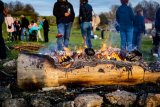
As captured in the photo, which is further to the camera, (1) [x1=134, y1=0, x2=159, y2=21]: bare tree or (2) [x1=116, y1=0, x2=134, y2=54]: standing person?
A: (1) [x1=134, y1=0, x2=159, y2=21]: bare tree

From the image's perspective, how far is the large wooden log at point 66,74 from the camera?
8516mm

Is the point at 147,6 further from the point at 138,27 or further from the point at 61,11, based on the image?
the point at 61,11

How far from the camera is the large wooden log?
852cm

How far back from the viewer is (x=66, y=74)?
28.1 feet

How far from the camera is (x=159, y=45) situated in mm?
17594

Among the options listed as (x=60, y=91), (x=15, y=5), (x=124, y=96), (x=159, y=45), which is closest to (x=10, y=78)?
(x=60, y=91)

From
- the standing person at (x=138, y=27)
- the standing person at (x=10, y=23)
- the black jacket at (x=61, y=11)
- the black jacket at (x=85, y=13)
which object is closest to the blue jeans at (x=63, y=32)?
the black jacket at (x=61, y=11)

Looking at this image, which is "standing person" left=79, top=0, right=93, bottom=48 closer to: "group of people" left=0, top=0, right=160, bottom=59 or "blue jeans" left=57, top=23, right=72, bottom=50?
"group of people" left=0, top=0, right=160, bottom=59

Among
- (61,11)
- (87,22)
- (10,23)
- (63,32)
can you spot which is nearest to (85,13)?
(87,22)

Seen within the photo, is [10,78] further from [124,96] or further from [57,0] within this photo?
[57,0]

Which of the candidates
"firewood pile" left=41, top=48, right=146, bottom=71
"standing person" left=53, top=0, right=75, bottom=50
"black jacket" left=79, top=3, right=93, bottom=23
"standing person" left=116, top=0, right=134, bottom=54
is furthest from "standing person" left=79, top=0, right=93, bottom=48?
"firewood pile" left=41, top=48, right=146, bottom=71

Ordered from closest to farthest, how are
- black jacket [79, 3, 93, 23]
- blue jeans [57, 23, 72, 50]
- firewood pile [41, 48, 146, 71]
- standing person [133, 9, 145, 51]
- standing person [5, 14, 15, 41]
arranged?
1. firewood pile [41, 48, 146, 71]
2. blue jeans [57, 23, 72, 50]
3. black jacket [79, 3, 93, 23]
4. standing person [133, 9, 145, 51]
5. standing person [5, 14, 15, 41]

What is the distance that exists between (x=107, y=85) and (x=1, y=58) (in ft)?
22.6

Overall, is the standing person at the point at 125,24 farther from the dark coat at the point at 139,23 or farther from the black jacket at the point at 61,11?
the dark coat at the point at 139,23
